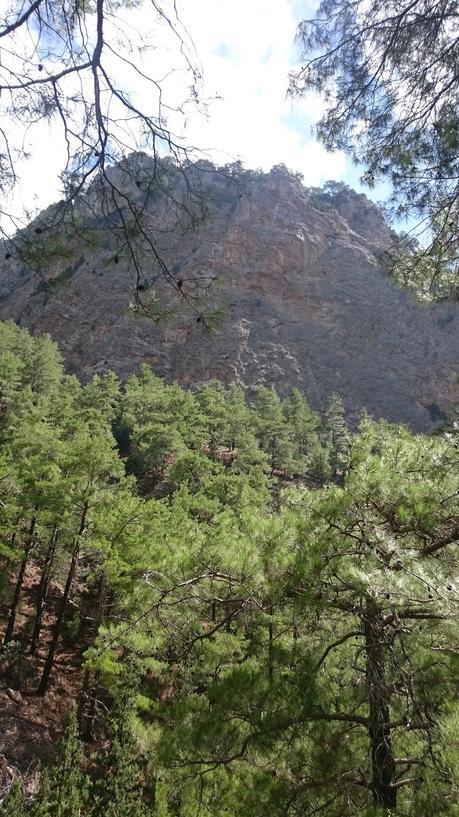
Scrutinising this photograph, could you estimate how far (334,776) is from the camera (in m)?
3.59

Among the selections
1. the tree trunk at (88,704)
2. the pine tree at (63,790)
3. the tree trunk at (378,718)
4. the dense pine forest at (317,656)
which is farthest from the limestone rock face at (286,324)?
the tree trunk at (378,718)

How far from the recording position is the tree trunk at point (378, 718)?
330cm

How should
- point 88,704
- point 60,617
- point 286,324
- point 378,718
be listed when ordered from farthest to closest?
point 286,324 < point 60,617 < point 88,704 < point 378,718

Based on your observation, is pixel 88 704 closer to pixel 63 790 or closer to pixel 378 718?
pixel 63 790

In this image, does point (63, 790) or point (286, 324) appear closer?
point (63, 790)

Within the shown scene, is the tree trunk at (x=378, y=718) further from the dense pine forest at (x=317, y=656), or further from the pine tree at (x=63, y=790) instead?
the pine tree at (x=63, y=790)

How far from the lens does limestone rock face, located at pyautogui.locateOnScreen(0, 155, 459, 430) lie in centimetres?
4691

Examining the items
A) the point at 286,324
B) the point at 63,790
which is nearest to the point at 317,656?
the point at 63,790

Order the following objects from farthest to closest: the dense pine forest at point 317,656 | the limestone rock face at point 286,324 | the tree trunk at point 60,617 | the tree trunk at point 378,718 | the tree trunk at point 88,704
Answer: the limestone rock face at point 286,324, the tree trunk at point 88,704, the tree trunk at point 60,617, the tree trunk at point 378,718, the dense pine forest at point 317,656

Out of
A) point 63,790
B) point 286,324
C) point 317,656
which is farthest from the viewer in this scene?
point 286,324

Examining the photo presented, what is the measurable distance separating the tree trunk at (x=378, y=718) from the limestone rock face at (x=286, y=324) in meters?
41.4

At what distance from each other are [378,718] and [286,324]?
163 ft

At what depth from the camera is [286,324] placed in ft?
169

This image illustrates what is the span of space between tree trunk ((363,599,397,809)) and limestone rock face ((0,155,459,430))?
41411 mm
